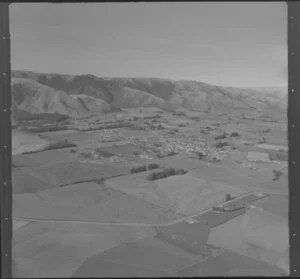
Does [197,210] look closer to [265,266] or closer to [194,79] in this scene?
[265,266]

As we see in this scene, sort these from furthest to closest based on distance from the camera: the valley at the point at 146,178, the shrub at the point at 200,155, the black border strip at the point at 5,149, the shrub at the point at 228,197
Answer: the shrub at the point at 200,155, the shrub at the point at 228,197, the valley at the point at 146,178, the black border strip at the point at 5,149

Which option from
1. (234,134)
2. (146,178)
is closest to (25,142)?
(146,178)

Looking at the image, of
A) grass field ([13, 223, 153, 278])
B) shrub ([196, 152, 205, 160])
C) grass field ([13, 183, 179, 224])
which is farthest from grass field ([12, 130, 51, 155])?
shrub ([196, 152, 205, 160])

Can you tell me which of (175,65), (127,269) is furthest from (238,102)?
(127,269)

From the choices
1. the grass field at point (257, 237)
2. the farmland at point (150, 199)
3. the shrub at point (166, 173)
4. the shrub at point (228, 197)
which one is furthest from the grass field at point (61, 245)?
the shrub at point (228, 197)

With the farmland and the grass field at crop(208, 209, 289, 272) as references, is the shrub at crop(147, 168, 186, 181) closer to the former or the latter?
the farmland

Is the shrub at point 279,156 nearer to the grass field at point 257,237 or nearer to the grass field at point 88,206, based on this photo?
the grass field at point 257,237
